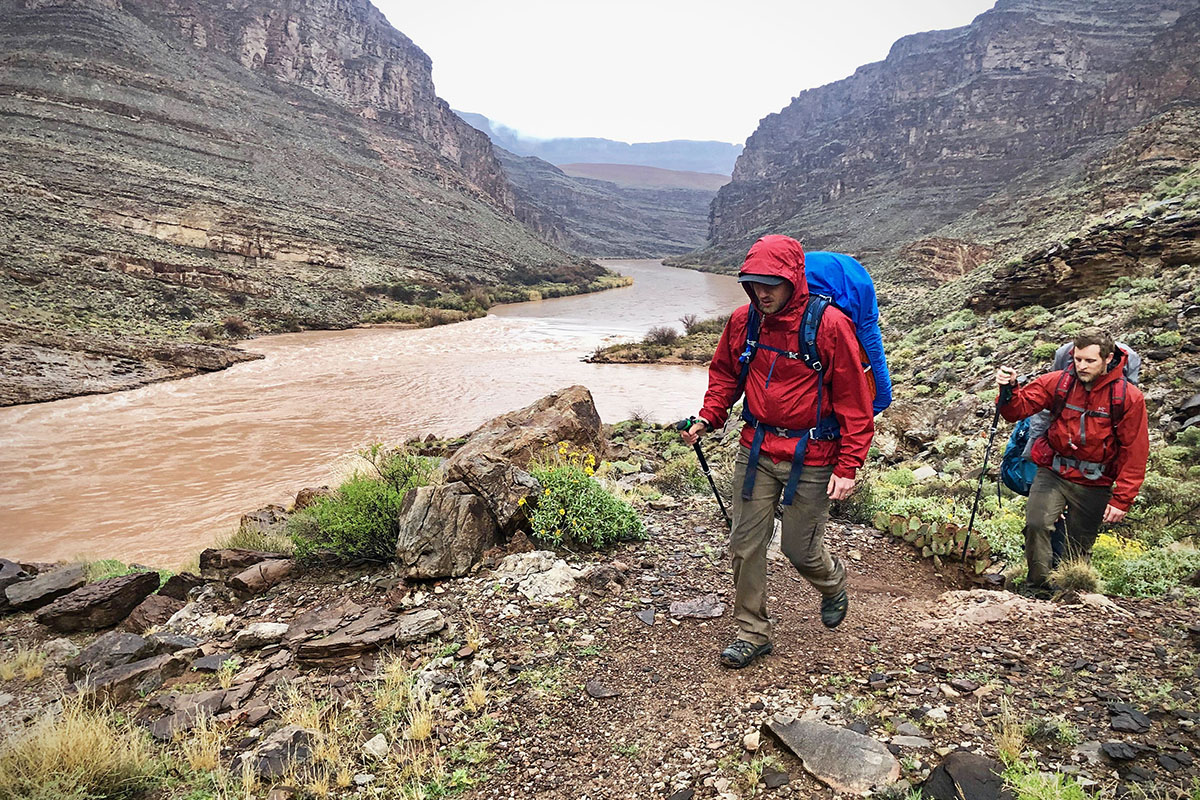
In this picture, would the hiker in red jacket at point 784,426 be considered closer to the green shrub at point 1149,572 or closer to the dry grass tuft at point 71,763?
the green shrub at point 1149,572

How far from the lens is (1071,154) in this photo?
199ft

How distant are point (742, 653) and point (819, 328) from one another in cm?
174

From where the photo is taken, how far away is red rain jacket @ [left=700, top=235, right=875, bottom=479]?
8.96 ft

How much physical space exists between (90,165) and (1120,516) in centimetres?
4853

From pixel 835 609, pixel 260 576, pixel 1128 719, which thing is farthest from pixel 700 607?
pixel 260 576

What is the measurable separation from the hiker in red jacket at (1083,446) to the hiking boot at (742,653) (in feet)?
7.16

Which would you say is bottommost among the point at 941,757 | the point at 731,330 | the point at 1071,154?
the point at 941,757

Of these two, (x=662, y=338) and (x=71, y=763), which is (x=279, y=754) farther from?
(x=662, y=338)

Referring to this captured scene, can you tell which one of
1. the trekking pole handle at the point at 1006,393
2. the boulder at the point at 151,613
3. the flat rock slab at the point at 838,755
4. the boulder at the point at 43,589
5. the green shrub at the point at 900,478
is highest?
the trekking pole handle at the point at 1006,393

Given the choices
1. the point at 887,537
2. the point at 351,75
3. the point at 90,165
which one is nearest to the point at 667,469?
the point at 887,537

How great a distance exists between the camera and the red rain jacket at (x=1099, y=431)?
11.6 ft

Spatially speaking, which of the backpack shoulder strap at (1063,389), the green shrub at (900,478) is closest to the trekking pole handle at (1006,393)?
the backpack shoulder strap at (1063,389)

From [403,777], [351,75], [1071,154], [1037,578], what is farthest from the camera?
[351,75]

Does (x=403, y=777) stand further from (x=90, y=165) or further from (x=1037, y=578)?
(x=90, y=165)
